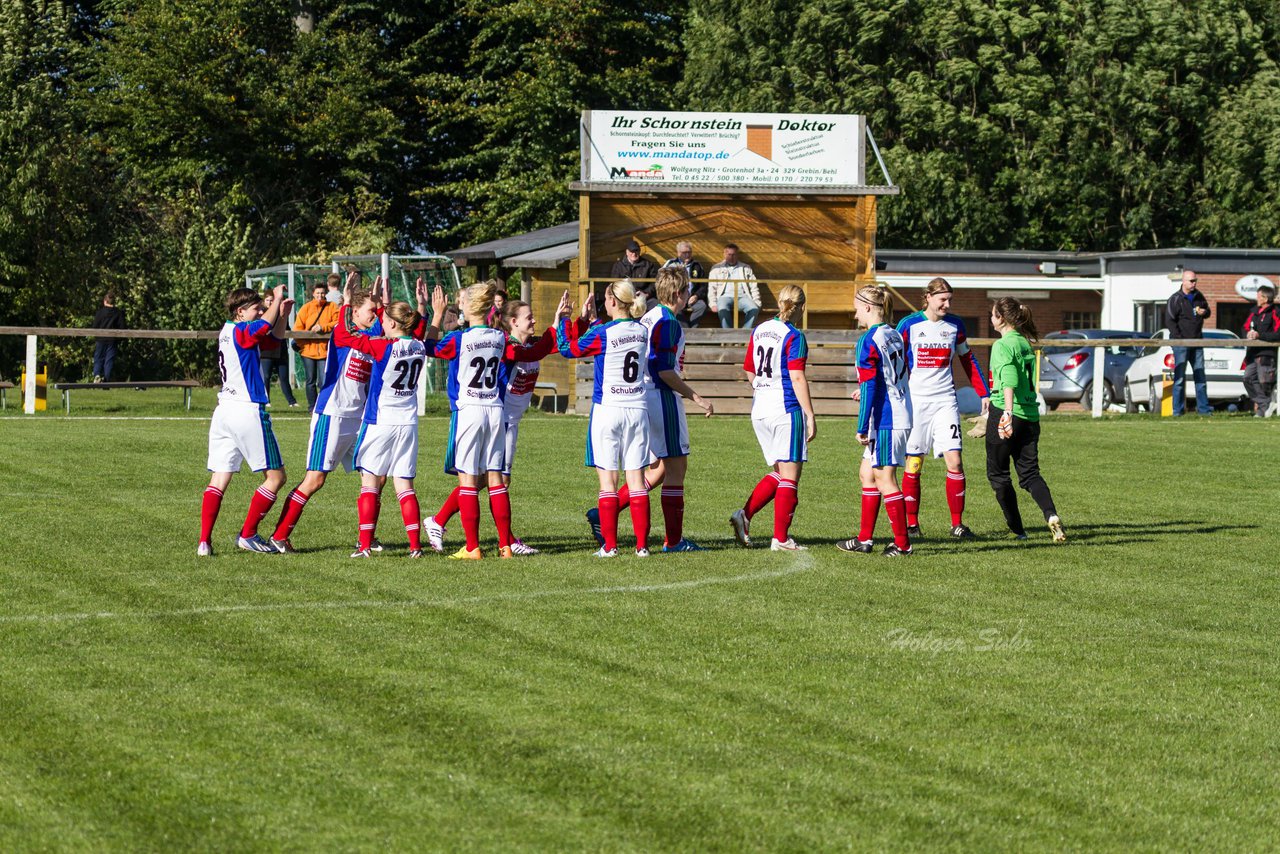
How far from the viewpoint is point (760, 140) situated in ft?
95.1

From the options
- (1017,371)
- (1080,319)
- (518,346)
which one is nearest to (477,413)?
(518,346)

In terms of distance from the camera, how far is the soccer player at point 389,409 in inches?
451

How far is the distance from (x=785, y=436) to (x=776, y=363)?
51 cm

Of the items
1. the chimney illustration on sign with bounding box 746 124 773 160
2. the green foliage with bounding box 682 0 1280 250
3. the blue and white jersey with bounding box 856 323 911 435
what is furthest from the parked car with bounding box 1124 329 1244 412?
the blue and white jersey with bounding box 856 323 911 435

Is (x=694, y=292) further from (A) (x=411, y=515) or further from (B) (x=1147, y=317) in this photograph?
(B) (x=1147, y=317)

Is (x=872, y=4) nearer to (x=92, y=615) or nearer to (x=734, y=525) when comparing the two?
(x=734, y=525)

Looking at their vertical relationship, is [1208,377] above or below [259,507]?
above

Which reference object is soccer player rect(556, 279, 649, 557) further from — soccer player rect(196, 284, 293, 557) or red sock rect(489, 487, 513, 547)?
soccer player rect(196, 284, 293, 557)

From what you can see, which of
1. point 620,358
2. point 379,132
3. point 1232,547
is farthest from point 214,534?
point 379,132

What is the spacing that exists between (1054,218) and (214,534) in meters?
37.3

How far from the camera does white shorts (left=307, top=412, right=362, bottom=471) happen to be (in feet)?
38.6

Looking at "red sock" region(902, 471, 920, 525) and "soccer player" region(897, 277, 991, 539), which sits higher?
"soccer player" region(897, 277, 991, 539)

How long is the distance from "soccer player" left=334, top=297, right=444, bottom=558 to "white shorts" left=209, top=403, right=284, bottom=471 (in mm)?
588

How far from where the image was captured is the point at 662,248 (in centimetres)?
2992
